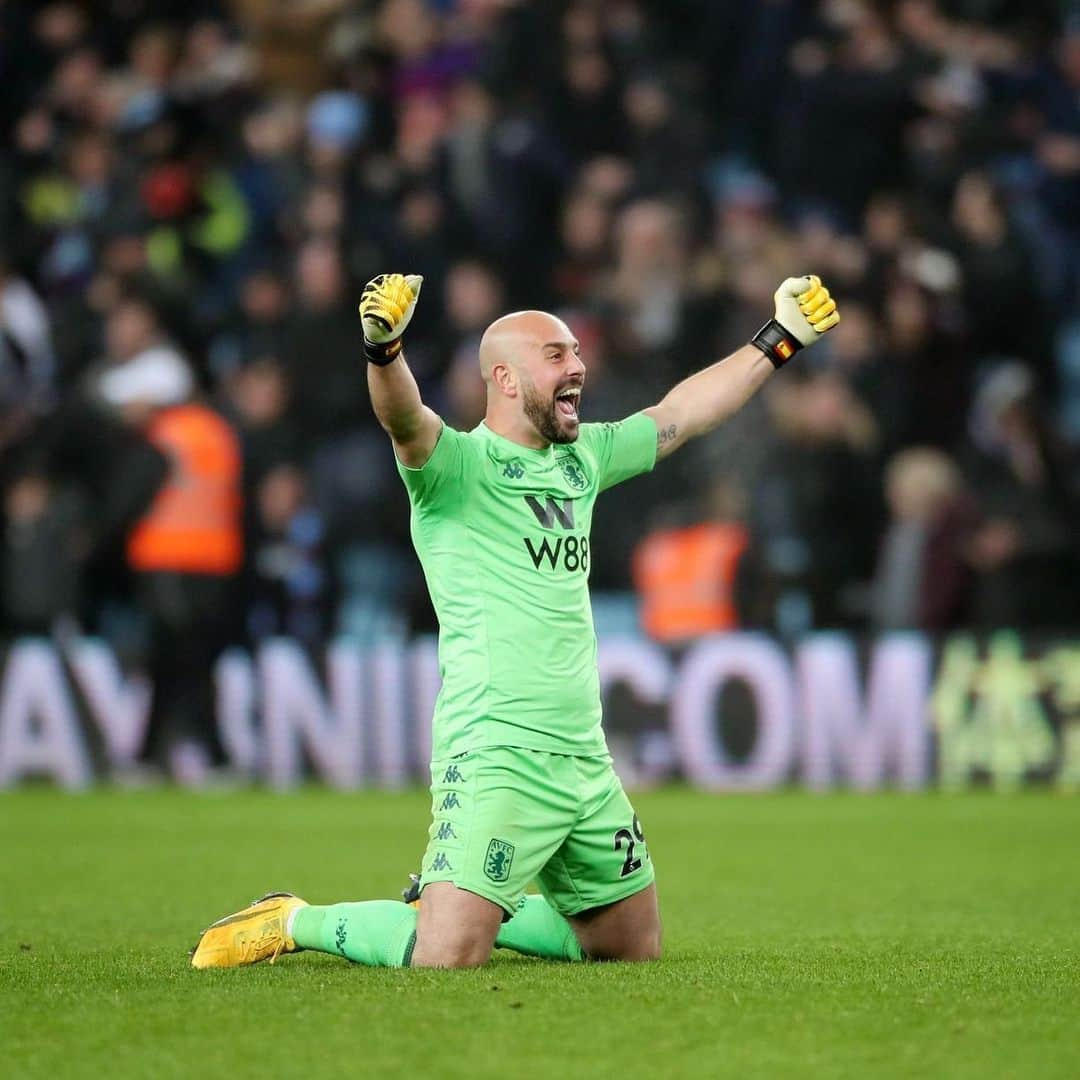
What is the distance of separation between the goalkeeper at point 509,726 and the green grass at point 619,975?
16cm

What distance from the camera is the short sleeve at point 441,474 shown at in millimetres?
6398

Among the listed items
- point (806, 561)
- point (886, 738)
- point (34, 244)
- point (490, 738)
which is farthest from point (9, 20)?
point (490, 738)

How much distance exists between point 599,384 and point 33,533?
13.6 feet

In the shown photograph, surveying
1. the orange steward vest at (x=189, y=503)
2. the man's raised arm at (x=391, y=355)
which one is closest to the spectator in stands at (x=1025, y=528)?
the orange steward vest at (x=189, y=503)

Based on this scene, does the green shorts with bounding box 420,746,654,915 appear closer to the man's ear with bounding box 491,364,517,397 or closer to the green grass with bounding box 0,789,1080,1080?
the green grass with bounding box 0,789,1080,1080

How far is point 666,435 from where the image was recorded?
23.7 feet

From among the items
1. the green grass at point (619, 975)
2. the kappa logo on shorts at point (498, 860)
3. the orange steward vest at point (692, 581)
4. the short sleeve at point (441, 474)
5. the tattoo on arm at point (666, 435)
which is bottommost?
the green grass at point (619, 975)

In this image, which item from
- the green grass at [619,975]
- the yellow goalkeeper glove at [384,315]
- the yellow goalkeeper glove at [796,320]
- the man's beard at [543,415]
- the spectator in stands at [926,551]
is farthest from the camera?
the spectator in stands at [926,551]

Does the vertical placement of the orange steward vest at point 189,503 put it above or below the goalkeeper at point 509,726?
above

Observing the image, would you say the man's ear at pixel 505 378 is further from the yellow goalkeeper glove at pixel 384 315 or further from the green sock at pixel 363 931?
the green sock at pixel 363 931

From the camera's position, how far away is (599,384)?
15391mm

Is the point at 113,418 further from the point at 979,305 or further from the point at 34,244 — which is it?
the point at 979,305

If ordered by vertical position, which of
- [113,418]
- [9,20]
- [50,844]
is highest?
[9,20]

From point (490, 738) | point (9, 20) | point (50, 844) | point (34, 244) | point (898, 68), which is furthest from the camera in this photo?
point (9, 20)
